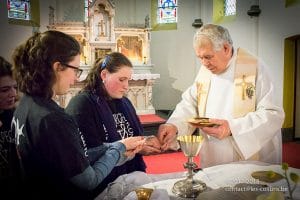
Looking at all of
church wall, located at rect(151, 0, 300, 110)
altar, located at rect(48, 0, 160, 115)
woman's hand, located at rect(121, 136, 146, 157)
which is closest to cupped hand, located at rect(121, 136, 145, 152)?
woman's hand, located at rect(121, 136, 146, 157)

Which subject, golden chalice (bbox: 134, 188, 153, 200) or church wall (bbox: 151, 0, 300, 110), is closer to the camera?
golden chalice (bbox: 134, 188, 153, 200)

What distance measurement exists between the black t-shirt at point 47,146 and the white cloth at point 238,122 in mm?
1181

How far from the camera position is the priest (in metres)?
2.04

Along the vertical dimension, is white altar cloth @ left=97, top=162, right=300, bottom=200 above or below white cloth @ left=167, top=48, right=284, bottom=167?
below

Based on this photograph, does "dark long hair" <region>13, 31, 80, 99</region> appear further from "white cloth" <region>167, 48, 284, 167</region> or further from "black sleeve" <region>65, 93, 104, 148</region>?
"white cloth" <region>167, 48, 284, 167</region>

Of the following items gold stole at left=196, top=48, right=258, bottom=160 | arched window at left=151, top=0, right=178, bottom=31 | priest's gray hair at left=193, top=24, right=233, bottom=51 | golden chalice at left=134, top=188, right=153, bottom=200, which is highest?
arched window at left=151, top=0, right=178, bottom=31

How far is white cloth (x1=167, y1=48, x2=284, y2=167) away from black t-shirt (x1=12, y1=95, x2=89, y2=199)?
1.18 meters

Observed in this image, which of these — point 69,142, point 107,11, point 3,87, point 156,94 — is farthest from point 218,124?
point 107,11

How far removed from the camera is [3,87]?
148 cm

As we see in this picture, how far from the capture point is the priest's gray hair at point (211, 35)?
6.60 feet

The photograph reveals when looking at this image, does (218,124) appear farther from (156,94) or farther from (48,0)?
(156,94)

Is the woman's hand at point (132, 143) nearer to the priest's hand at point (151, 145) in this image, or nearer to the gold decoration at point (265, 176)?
the priest's hand at point (151, 145)

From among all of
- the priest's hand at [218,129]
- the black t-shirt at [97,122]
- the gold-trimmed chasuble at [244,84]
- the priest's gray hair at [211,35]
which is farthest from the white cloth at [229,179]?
the priest's gray hair at [211,35]

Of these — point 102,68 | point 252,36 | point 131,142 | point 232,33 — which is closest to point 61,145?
point 131,142
